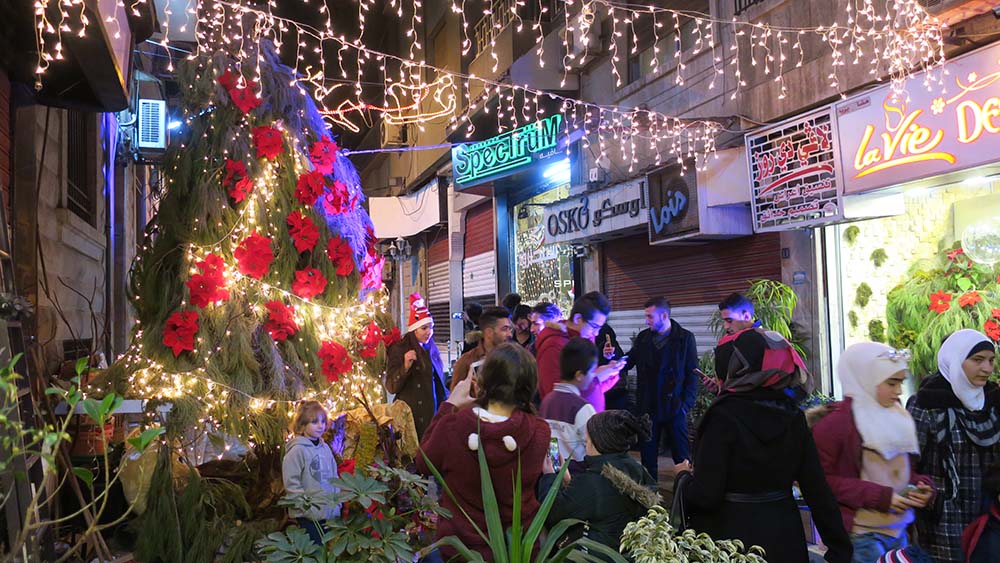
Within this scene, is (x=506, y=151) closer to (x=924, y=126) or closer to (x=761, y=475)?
(x=924, y=126)

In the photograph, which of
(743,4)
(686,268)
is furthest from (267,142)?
(686,268)

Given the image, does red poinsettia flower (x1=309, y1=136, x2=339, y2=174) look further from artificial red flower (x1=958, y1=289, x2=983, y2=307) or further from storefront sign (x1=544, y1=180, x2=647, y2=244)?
storefront sign (x1=544, y1=180, x2=647, y2=244)

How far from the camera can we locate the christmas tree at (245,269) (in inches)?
204

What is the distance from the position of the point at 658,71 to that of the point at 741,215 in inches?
112

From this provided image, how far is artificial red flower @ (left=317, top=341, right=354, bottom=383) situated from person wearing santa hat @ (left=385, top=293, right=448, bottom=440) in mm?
1804

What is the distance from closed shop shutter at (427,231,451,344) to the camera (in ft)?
69.3

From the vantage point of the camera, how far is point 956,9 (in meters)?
6.43

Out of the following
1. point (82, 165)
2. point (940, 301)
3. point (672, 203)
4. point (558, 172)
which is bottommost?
point (940, 301)

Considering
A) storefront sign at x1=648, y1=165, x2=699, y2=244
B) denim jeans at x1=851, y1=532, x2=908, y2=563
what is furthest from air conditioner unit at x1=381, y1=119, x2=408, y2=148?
denim jeans at x1=851, y1=532, x2=908, y2=563

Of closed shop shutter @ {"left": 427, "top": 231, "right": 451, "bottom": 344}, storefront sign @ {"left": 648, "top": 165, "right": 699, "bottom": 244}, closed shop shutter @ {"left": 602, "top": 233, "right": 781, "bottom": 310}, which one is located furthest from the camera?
closed shop shutter @ {"left": 427, "top": 231, "right": 451, "bottom": 344}

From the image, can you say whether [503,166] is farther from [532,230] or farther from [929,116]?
[929,116]

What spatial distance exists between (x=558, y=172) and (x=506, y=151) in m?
1.00

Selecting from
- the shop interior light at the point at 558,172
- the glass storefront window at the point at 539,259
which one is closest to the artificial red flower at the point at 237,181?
the shop interior light at the point at 558,172

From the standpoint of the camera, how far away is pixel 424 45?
22.9 metres
